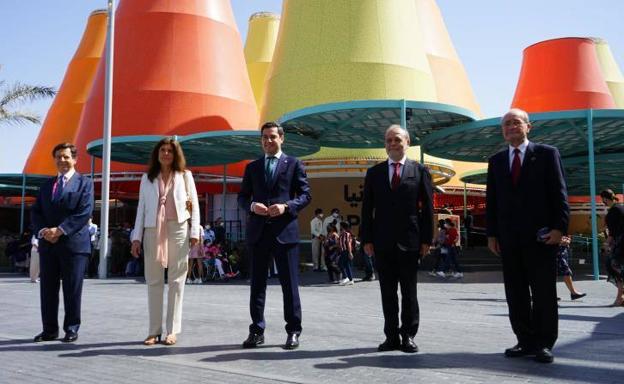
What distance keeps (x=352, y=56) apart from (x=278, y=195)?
18031 millimetres

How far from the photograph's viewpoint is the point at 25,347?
502 cm

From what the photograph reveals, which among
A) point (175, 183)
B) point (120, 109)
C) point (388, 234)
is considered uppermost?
point (120, 109)

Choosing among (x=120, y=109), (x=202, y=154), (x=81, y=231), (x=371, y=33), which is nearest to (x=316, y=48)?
(x=371, y=33)

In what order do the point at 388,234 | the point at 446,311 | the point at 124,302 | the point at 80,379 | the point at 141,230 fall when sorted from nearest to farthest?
the point at 80,379 → the point at 388,234 → the point at 141,230 → the point at 446,311 → the point at 124,302

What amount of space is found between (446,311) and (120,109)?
19.9 meters

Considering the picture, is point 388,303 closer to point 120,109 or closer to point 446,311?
point 446,311

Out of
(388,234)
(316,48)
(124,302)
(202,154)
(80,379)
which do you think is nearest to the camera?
(80,379)

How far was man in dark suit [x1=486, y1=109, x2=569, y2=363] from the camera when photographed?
4430 millimetres

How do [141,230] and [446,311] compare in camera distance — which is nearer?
[141,230]

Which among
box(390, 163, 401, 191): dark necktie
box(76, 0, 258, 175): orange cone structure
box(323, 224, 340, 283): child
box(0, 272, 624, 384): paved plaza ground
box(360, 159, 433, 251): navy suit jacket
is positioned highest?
box(76, 0, 258, 175): orange cone structure

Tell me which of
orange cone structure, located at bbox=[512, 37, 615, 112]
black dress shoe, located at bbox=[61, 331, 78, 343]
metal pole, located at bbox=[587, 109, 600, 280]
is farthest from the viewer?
orange cone structure, located at bbox=[512, 37, 615, 112]

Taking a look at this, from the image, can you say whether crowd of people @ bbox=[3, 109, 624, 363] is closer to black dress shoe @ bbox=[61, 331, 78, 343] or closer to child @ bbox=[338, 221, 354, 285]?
black dress shoe @ bbox=[61, 331, 78, 343]

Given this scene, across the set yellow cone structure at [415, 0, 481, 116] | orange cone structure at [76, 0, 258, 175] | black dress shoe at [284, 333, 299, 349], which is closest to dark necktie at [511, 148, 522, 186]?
black dress shoe at [284, 333, 299, 349]

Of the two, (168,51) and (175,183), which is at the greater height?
(168,51)
